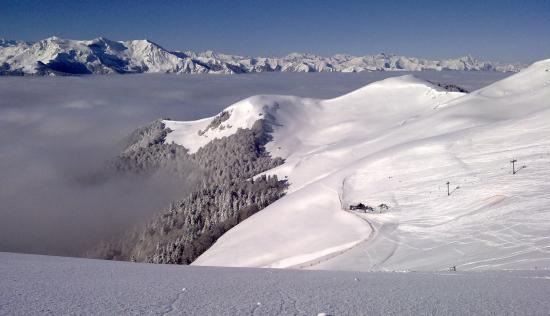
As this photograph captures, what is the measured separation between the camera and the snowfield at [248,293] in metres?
6.37

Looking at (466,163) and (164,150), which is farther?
(164,150)

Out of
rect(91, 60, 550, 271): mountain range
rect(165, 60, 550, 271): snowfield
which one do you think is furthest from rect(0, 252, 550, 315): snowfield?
rect(165, 60, 550, 271): snowfield

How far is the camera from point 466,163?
41250mm

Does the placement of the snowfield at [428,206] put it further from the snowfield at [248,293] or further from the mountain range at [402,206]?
the snowfield at [248,293]

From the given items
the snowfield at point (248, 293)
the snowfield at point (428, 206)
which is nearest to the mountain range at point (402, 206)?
the snowfield at point (428, 206)

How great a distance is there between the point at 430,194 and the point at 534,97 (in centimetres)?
4513

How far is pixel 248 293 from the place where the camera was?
7.23 meters

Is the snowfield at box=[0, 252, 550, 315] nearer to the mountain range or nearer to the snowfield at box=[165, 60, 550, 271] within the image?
the mountain range

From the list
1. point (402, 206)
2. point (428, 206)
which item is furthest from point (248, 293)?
point (402, 206)

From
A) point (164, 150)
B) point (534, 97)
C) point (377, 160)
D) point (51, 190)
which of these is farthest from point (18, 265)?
point (51, 190)

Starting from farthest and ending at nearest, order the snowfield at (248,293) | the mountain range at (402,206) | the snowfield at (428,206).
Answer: the mountain range at (402,206)
the snowfield at (428,206)
the snowfield at (248,293)

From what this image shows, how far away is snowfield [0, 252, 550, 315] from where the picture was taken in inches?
251

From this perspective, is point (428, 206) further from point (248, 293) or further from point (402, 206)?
point (248, 293)

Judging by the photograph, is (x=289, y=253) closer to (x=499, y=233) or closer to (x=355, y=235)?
(x=355, y=235)
